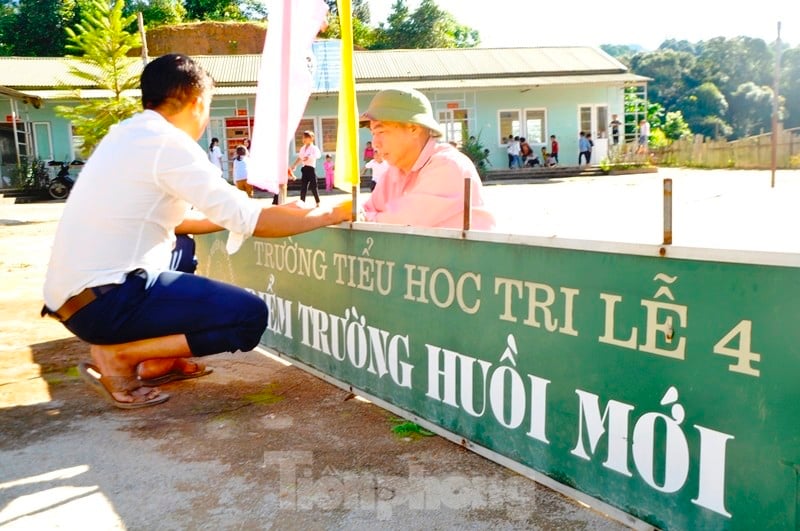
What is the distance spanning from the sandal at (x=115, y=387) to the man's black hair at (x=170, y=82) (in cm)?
124

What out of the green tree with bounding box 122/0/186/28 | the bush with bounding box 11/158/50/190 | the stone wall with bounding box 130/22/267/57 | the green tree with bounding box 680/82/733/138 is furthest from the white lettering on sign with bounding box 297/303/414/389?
the green tree with bounding box 680/82/733/138

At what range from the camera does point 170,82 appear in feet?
10.8

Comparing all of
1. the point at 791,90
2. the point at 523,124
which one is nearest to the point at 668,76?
the point at 791,90

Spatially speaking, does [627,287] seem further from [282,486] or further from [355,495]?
[282,486]

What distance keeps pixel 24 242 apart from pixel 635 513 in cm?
1113

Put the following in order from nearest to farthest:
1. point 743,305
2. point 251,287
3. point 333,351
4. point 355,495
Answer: point 743,305
point 355,495
point 333,351
point 251,287

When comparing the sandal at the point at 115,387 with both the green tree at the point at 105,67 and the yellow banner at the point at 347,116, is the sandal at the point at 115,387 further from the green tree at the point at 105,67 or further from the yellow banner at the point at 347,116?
the green tree at the point at 105,67

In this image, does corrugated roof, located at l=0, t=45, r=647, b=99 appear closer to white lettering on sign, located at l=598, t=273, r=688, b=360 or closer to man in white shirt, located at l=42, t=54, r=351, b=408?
man in white shirt, located at l=42, t=54, r=351, b=408

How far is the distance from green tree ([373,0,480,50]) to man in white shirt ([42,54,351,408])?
4981cm

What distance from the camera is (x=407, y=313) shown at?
10.6 ft

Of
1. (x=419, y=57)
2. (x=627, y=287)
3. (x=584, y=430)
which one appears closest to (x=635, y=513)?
(x=584, y=430)

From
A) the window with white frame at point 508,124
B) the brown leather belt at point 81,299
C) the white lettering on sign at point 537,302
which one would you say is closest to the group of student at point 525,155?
the window with white frame at point 508,124

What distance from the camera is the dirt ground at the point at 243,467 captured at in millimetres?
2520

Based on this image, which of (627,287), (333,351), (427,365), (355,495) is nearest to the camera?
(627,287)
